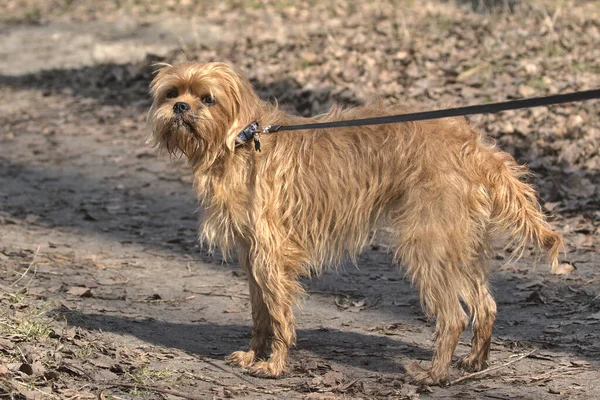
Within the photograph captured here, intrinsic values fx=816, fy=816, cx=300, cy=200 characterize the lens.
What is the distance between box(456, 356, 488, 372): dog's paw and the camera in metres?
5.42

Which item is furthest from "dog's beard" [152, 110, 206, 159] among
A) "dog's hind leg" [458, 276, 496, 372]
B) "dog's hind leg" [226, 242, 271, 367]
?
"dog's hind leg" [458, 276, 496, 372]

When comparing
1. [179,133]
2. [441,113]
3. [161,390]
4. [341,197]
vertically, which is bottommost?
[161,390]

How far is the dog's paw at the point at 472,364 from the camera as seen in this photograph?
5.42 meters

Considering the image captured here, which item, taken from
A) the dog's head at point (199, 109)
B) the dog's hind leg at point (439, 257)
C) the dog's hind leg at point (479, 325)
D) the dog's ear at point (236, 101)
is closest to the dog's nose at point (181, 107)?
the dog's head at point (199, 109)

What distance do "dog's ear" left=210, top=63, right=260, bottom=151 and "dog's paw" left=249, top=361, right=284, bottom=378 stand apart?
1.47 m

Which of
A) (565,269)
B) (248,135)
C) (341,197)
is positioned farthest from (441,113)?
(565,269)

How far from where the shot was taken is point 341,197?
18.0ft

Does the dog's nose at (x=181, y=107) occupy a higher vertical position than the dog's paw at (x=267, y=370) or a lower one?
higher

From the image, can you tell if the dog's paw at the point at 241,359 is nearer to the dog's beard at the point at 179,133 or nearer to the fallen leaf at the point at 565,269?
the dog's beard at the point at 179,133

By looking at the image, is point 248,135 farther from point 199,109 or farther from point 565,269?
point 565,269

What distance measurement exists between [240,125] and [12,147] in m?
7.44

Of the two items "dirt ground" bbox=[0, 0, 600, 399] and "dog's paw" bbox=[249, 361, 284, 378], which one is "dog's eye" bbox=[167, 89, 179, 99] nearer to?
"dirt ground" bbox=[0, 0, 600, 399]

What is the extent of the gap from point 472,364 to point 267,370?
4.49 ft

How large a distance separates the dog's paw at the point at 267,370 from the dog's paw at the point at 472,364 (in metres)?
1.22
